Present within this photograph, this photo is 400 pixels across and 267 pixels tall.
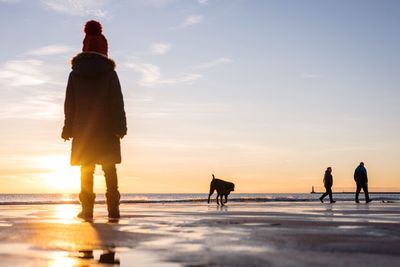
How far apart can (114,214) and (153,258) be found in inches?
187

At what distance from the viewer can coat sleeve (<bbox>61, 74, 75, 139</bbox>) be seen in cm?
807

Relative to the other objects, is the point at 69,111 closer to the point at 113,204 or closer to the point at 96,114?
the point at 96,114

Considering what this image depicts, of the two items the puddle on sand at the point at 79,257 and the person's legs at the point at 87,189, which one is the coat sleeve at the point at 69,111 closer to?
the person's legs at the point at 87,189

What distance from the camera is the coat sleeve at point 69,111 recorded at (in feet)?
26.5

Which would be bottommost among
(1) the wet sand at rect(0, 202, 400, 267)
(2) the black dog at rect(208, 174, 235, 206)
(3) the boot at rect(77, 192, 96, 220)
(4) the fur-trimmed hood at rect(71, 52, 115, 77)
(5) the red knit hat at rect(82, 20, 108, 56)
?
(1) the wet sand at rect(0, 202, 400, 267)

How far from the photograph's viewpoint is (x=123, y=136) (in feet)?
25.9

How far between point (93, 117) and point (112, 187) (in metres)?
1.04

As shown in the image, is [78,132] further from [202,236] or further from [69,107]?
[202,236]

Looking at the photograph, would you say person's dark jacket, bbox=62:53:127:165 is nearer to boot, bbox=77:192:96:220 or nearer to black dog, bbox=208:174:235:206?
boot, bbox=77:192:96:220

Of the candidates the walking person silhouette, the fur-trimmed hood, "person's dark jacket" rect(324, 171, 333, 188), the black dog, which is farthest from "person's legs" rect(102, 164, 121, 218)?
"person's dark jacket" rect(324, 171, 333, 188)

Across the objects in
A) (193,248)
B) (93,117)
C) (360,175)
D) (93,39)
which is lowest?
(193,248)

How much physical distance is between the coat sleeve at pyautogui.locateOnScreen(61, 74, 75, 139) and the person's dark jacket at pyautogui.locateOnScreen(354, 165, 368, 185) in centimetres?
2247

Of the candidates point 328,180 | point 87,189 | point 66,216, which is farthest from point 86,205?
point 328,180

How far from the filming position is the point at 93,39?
26.6 ft
